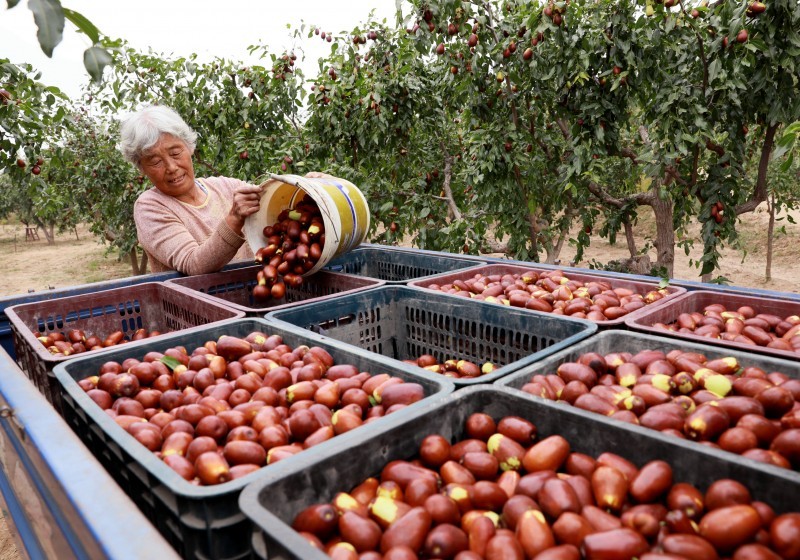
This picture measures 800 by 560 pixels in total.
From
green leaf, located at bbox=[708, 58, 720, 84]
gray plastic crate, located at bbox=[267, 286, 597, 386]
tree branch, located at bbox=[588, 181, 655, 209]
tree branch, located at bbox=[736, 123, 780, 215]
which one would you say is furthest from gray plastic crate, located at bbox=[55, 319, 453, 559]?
tree branch, located at bbox=[588, 181, 655, 209]

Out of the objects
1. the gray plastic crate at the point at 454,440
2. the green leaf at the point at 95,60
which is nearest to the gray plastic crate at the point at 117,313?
the gray plastic crate at the point at 454,440

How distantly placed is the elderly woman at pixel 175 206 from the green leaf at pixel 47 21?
2.10 meters

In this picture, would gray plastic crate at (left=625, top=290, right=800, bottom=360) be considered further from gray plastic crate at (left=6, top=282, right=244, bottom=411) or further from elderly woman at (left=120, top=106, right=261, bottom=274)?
elderly woman at (left=120, top=106, right=261, bottom=274)

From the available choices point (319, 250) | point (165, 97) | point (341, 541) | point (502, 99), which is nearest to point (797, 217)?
point (502, 99)

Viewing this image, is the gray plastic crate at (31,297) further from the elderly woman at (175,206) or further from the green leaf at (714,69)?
the green leaf at (714,69)

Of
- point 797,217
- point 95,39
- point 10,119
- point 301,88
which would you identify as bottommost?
point 797,217

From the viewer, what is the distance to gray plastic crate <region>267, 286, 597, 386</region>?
6.86ft

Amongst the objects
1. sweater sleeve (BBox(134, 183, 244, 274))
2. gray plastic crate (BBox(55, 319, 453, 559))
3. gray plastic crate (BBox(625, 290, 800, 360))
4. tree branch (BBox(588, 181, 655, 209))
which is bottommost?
gray plastic crate (BBox(55, 319, 453, 559))

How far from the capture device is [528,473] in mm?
1227

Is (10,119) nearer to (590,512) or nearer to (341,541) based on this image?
(341,541)

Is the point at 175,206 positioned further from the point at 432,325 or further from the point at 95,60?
the point at 95,60

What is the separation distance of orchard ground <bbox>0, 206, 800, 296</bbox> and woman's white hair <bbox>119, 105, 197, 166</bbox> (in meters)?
7.87

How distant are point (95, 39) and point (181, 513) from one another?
0.80 m

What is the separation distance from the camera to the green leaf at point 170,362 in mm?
1819
